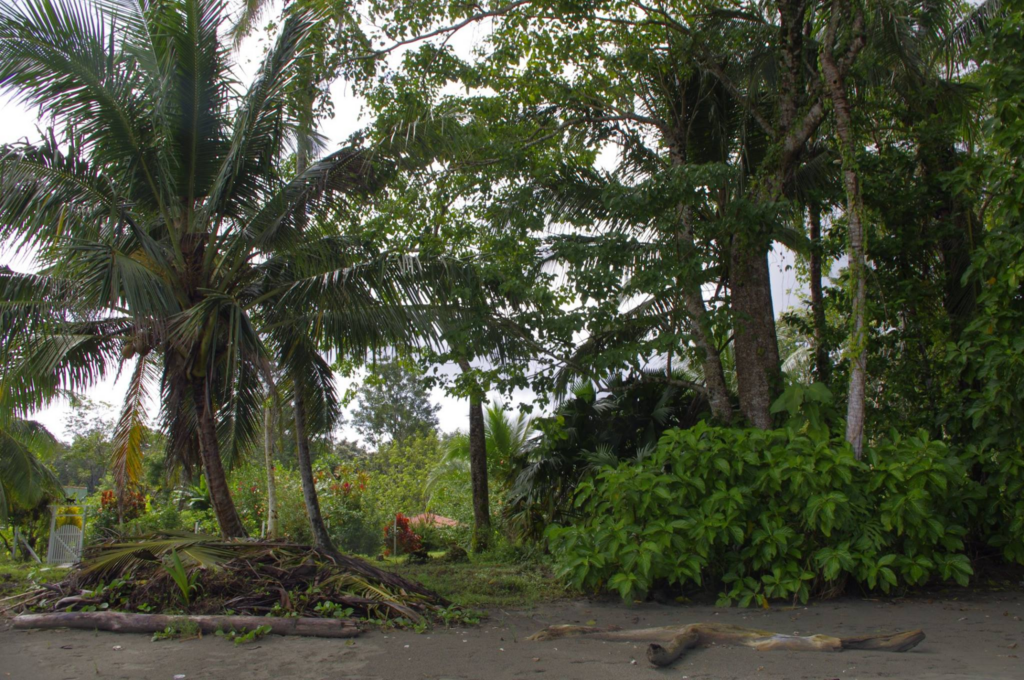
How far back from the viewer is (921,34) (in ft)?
31.2

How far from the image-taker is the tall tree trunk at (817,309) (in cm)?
1039

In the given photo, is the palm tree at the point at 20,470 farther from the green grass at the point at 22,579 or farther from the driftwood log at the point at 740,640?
the driftwood log at the point at 740,640

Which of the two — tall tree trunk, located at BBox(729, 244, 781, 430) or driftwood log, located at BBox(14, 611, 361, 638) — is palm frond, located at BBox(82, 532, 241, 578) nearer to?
driftwood log, located at BBox(14, 611, 361, 638)

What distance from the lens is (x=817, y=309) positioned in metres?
10.7

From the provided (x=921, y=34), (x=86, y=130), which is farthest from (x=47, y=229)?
(x=921, y=34)

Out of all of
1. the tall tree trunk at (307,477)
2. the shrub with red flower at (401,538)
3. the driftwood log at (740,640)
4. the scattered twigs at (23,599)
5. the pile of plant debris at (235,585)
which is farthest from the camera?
the shrub with red flower at (401,538)

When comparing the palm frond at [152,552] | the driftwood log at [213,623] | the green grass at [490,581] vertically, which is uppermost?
the palm frond at [152,552]

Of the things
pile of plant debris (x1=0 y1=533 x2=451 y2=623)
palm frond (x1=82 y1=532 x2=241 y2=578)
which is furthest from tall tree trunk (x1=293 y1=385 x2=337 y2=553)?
pile of plant debris (x1=0 y1=533 x2=451 y2=623)

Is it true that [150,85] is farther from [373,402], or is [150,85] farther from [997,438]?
[373,402]

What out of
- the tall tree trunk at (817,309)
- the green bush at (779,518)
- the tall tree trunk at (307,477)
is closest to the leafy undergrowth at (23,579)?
the tall tree trunk at (307,477)

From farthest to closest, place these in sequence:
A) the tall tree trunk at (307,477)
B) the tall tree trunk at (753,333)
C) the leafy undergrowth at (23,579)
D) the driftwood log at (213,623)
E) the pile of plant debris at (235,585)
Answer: the tall tree trunk at (307,477), the tall tree trunk at (753,333), the leafy undergrowth at (23,579), the pile of plant debris at (235,585), the driftwood log at (213,623)

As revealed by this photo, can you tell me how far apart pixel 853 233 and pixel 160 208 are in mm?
7930

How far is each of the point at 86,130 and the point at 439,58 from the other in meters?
4.10

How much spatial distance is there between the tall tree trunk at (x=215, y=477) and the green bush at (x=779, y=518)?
3.76 m
